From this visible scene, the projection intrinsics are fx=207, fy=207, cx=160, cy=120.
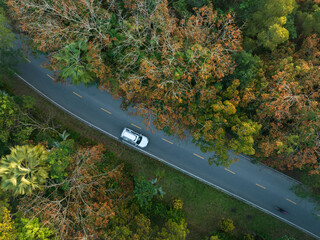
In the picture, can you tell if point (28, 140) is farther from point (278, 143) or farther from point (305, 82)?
point (305, 82)

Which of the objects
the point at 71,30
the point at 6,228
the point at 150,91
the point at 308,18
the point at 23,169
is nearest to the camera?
the point at 23,169

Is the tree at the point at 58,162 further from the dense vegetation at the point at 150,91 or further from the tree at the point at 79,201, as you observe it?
the tree at the point at 79,201

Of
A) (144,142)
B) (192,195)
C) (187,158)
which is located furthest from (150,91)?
(192,195)

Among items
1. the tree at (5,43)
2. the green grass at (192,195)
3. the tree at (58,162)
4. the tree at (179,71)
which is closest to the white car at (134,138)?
the green grass at (192,195)

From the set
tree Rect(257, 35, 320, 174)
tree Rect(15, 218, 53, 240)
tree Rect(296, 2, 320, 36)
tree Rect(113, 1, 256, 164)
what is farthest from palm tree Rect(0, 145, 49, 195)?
tree Rect(296, 2, 320, 36)

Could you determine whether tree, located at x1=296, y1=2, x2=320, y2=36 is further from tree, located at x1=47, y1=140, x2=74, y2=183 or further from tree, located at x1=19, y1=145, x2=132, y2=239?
tree, located at x1=47, y1=140, x2=74, y2=183

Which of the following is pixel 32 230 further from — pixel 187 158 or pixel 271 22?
pixel 271 22
